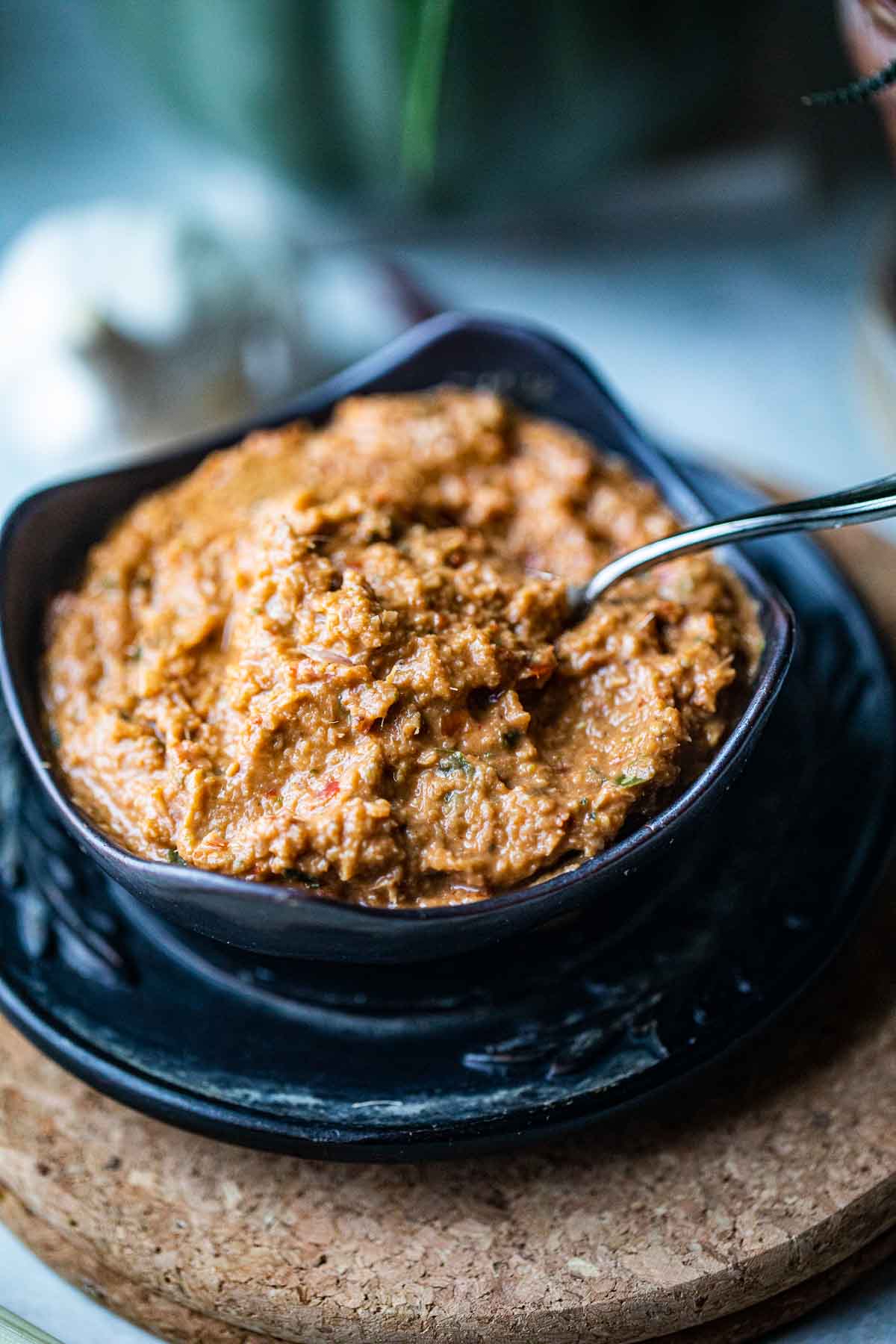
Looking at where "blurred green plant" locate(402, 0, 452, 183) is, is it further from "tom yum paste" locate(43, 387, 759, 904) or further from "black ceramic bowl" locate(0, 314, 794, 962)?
"tom yum paste" locate(43, 387, 759, 904)

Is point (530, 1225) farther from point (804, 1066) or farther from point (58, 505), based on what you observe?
point (58, 505)

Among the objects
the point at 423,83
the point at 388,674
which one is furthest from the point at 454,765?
the point at 423,83

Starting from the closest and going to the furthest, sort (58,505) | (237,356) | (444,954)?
(444,954)
(58,505)
(237,356)

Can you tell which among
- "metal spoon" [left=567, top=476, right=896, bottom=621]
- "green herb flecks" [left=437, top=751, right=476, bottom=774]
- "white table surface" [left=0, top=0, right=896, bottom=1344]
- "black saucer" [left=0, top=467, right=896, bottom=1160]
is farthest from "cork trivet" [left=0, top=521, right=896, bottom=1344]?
"white table surface" [left=0, top=0, right=896, bottom=1344]

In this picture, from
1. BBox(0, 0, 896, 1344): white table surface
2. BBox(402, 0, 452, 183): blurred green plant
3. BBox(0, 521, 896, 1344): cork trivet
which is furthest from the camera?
BBox(0, 0, 896, 1344): white table surface

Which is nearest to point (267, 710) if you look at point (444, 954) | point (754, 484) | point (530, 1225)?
point (444, 954)

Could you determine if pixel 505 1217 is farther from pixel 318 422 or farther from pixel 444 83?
pixel 444 83
